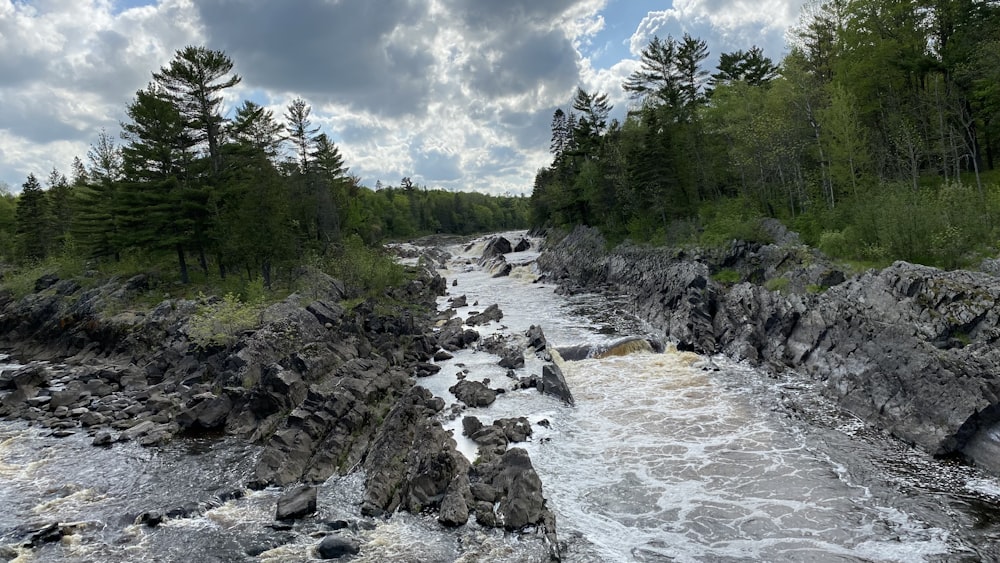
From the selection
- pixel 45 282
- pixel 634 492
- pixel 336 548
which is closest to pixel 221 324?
pixel 336 548

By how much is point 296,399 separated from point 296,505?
24.6 ft

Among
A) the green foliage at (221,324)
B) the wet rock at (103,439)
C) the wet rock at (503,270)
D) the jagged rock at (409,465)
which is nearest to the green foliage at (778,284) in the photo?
the jagged rock at (409,465)

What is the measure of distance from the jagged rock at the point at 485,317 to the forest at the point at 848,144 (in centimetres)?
1778

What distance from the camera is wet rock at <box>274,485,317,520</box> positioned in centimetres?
1377

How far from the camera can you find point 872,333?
19594mm

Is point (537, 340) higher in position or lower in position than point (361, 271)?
lower

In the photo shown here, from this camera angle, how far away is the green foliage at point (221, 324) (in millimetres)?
26562

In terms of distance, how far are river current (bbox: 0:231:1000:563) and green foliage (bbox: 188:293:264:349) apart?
7455 mm

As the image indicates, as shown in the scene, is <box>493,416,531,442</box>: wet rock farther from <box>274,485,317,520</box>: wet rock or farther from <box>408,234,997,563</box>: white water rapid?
<box>274,485,317,520</box>: wet rock

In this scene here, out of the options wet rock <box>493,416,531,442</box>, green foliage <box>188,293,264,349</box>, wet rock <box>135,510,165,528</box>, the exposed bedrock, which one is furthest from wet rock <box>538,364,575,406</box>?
green foliage <box>188,293,264,349</box>

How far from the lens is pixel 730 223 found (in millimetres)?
39781

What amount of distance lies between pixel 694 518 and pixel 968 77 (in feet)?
122

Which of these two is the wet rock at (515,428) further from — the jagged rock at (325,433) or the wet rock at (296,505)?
the wet rock at (296,505)

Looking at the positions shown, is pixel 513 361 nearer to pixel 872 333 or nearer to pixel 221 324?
pixel 872 333
